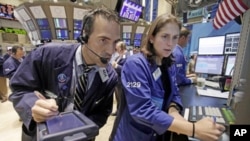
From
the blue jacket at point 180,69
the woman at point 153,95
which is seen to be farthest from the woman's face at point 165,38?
the blue jacket at point 180,69

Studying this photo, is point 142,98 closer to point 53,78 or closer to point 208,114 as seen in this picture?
point 208,114

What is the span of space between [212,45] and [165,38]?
2.03 meters

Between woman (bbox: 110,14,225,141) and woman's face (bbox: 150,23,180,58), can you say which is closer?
Answer: woman (bbox: 110,14,225,141)

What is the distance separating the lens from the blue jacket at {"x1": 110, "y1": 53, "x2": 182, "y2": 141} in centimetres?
88

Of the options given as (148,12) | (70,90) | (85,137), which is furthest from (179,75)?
(148,12)

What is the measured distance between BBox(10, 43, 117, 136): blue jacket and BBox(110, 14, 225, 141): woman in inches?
6.1

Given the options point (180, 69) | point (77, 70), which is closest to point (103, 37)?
point (77, 70)

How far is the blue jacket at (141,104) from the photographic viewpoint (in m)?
0.88

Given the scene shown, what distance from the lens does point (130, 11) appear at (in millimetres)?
6703

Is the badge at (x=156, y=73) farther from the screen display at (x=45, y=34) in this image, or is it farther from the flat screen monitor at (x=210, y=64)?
the screen display at (x=45, y=34)

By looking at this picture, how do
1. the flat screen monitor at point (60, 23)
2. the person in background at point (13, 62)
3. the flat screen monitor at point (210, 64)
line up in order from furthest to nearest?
the person in background at point (13, 62) < the flat screen monitor at point (60, 23) < the flat screen monitor at point (210, 64)

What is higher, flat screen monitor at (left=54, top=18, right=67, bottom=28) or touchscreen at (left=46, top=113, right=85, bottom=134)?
flat screen monitor at (left=54, top=18, right=67, bottom=28)

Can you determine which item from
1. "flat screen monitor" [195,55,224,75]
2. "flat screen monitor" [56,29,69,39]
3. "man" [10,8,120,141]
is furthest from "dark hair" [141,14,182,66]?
"flat screen monitor" [56,29,69,39]

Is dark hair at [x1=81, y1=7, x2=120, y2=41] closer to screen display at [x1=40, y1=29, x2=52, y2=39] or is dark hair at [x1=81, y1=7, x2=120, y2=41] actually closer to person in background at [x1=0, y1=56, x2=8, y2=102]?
screen display at [x1=40, y1=29, x2=52, y2=39]
